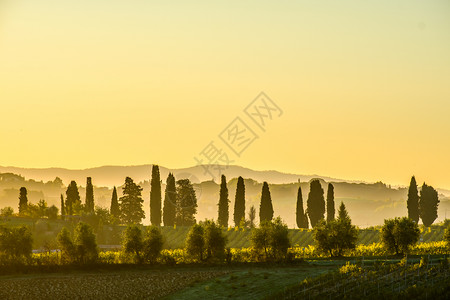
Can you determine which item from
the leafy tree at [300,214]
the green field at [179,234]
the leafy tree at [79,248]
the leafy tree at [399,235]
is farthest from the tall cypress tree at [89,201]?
the leafy tree at [399,235]

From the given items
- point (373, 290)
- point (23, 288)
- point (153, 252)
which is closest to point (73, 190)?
point (153, 252)

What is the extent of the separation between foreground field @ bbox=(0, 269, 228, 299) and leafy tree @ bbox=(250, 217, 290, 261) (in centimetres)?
959

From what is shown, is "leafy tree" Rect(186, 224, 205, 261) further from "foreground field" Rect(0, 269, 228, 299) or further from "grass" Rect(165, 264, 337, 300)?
"grass" Rect(165, 264, 337, 300)

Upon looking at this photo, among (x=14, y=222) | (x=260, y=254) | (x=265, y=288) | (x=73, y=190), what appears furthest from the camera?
(x=73, y=190)

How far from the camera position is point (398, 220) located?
9994cm

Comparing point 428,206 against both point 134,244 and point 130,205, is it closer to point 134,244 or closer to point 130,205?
point 130,205

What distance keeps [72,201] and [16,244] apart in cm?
5978

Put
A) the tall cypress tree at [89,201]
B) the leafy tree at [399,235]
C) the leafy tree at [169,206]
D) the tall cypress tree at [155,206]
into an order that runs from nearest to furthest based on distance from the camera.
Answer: the leafy tree at [399,235] → the leafy tree at [169,206] → the tall cypress tree at [155,206] → the tall cypress tree at [89,201]

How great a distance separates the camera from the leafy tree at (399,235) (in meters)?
97.9

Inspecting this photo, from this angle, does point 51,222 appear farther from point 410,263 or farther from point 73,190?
point 410,263

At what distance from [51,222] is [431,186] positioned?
262 ft

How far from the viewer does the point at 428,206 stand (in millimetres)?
145375

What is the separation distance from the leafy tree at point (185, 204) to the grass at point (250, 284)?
6781 cm

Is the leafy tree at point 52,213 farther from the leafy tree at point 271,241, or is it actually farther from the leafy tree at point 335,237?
the leafy tree at point 335,237
